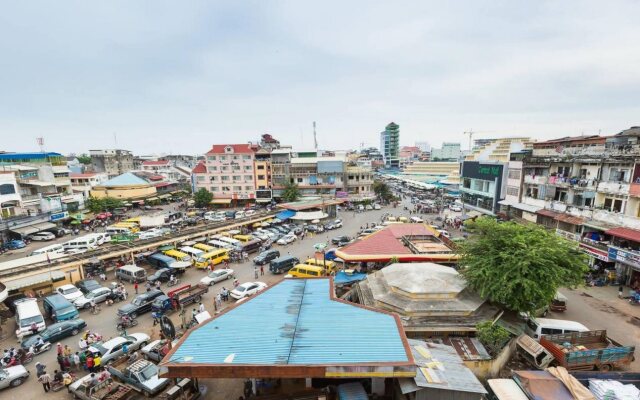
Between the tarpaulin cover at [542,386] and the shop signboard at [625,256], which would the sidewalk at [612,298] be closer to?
the shop signboard at [625,256]

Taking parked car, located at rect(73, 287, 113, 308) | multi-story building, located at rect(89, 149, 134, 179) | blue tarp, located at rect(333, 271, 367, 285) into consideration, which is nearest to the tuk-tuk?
blue tarp, located at rect(333, 271, 367, 285)

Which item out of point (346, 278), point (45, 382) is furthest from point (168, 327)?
point (346, 278)

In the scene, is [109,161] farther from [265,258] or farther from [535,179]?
[535,179]

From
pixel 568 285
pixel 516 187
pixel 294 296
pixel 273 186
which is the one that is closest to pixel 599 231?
pixel 516 187

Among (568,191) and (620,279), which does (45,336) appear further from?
(568,191)

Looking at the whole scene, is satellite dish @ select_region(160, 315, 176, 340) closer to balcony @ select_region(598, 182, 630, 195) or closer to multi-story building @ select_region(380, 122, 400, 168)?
balcony @ select_region(598, 182, 630, 195)

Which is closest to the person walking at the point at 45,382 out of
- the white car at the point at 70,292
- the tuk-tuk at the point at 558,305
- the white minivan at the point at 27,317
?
the white minivan at the point at 27,317
